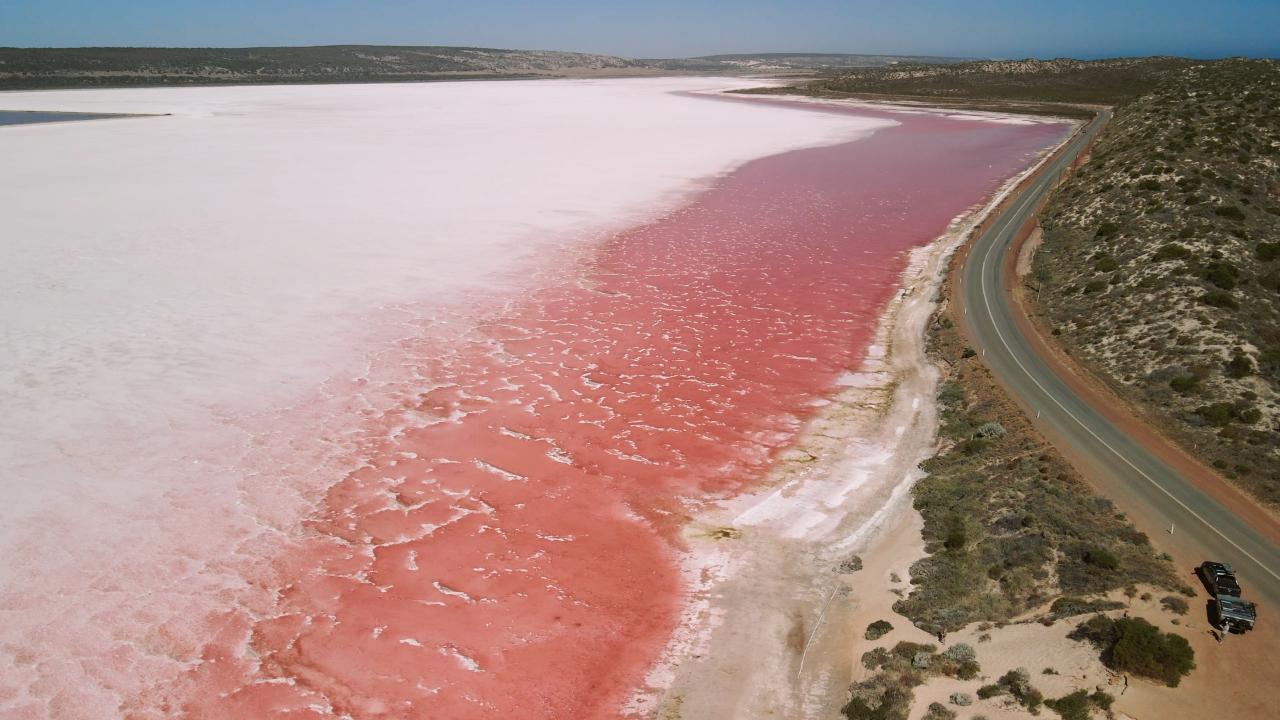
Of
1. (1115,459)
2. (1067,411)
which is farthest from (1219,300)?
(1115,459)

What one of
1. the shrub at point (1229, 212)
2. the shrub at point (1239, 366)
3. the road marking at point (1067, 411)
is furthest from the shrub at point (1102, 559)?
the shrub at point (1229, 212)

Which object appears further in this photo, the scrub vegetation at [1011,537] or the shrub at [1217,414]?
the shrub at [1217,414]

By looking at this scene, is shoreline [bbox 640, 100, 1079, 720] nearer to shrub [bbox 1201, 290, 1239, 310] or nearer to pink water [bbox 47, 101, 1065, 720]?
pink water [bbox 47, 101, 1065, 720]

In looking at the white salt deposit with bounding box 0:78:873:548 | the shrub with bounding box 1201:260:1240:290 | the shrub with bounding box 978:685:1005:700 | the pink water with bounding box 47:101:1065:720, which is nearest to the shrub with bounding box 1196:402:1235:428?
the pink water with bounding box 47:101:1065:720

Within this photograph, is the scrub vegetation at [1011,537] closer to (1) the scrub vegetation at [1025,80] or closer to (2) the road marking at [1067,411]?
(2) the road marking at [1067,411]

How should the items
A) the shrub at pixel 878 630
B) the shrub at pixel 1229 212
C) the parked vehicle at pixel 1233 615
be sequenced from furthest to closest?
the shrub at pixel 1229 212
the shrub at pixel 878 630
the parked vehicle at pixel 1233 615

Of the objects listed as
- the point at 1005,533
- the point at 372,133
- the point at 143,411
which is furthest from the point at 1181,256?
the point at 372,133

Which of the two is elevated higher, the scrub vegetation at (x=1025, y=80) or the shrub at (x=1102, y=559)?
the scrub vegetation at (x=1025, y=80)
